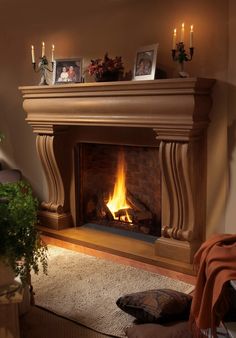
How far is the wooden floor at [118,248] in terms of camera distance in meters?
3.24

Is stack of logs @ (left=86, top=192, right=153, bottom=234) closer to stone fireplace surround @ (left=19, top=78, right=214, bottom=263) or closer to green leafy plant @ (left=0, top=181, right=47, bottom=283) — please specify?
stone fireplace surround @ (left=19, top=78, right=214, bottom=263)

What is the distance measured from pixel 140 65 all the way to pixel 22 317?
205 cm

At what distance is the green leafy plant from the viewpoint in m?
1.86

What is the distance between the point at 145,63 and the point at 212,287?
1.94m

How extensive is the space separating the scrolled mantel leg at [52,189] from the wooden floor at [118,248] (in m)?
0.10

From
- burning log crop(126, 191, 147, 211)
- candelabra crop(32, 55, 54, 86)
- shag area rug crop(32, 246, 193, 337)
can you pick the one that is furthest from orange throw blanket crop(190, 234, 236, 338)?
candelabra crop(32, 55, 54, 86)

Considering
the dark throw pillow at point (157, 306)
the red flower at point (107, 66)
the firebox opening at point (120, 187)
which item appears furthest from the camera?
the firebox opening at point (120, 187)

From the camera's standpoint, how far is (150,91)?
10.4 feet

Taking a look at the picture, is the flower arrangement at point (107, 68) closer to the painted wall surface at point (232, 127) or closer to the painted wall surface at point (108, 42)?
the painted wall surface at point (108, 42)

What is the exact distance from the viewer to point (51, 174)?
13.7 feet

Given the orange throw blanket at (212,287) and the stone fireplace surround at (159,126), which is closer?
the orange throw blanket at (212,287)

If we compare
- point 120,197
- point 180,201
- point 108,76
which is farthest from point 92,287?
point 108,76

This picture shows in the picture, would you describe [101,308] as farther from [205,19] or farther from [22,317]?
[205,19]

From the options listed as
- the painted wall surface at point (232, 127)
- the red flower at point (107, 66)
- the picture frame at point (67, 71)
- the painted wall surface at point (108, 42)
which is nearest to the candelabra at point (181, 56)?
the painted wall surface at point (108, 42)
